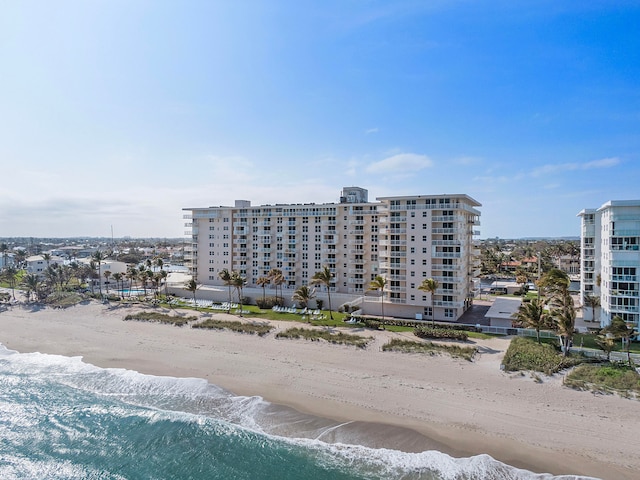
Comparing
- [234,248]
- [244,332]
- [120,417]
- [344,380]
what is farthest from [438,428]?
[234,248]

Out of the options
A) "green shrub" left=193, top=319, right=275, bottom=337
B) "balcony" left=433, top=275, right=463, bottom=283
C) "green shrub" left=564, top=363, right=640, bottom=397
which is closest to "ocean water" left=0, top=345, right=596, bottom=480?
"green shrub" left=564, top=363, right=640, bottom=397

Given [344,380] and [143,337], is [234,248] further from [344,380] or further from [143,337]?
[344,380]

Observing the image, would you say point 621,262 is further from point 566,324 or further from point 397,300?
point 397,300

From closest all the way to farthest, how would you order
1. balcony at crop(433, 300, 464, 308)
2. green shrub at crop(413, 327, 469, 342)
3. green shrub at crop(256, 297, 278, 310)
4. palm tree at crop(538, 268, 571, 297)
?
1. palm tree at crop(538, 268, 571, 297)
2. green shrub at crop(413, 327, 469, 342)
3. balcony at crop(433, 300, 464, 308)
4. green shrub at crop(256, 297, 278, 310)

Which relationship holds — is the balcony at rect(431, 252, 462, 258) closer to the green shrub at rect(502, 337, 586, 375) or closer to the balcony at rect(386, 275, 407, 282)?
the balcony at rect(386, 275, 407, 282)

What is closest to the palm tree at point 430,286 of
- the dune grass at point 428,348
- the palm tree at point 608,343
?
the dune grass at point 428,348
